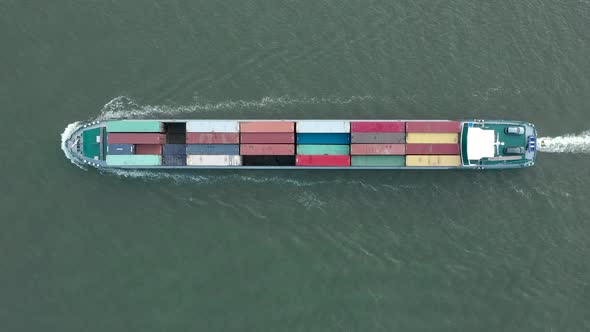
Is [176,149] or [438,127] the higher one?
[438,127]

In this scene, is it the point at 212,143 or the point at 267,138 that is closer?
the point at 212,143

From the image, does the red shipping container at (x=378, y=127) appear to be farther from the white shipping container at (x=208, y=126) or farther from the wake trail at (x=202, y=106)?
the white shipping container at (x=208, y=126)

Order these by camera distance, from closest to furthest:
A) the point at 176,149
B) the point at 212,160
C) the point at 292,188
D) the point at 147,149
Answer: the point at 212,160 → the point at 176,149 → the point at 292,188 → the point at 147,149

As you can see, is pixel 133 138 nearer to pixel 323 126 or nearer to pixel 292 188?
pixel 292 188

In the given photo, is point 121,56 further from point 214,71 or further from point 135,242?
point 135,242

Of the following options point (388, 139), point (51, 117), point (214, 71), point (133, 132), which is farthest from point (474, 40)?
point (51, 117)

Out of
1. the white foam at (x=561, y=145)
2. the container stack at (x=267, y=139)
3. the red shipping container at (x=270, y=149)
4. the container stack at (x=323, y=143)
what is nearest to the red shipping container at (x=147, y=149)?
the container stack at (x=267, y=139)

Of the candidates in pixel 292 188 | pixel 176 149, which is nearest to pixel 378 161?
pixel 292 188
